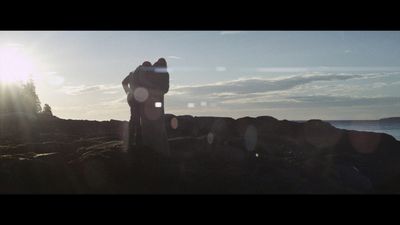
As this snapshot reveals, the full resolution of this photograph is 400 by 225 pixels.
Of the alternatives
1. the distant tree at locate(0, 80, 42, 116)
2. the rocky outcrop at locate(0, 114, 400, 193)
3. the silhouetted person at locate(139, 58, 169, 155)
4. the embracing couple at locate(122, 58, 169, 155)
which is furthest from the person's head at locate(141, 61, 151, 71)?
the distant tree at locate(0, 80, 42, 116)

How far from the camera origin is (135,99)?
1384 centimetres

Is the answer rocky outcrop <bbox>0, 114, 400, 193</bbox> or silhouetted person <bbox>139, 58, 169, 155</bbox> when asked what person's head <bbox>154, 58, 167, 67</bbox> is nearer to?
silhouetted person <bbox>139, 58, 169, 155</bbox>

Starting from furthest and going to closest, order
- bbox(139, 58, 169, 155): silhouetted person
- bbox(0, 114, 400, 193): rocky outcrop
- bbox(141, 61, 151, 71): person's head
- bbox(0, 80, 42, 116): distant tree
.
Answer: bbox(0, 80, 42, 116): distant tree → bbox(141, 61, 151, 71): person's head → bbox(139, 58, 169, 155): silhouetted person → bbox(0, 114, 400, 193): rocky outcrop

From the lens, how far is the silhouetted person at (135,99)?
1362cm

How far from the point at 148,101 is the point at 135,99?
1.74 feet

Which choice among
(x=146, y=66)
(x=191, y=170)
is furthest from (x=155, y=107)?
(x=191, y=170)

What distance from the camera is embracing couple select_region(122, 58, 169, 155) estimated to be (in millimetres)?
13477
